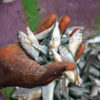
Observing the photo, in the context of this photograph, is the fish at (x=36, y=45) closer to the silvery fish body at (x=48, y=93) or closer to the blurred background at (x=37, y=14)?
the blurred background at (x=37, y=14)

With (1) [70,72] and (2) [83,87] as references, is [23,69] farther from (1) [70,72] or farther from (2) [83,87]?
(2) [83,87]

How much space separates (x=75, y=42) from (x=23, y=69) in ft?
1.86

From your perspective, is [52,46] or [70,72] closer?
[70,72]

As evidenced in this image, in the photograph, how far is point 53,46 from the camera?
166 centimetres

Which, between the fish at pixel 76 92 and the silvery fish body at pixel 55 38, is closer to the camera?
the silvery fish body at pixel 55 38

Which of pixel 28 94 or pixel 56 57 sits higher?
pixel 56 57

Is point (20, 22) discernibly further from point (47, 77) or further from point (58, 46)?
point (47, 77)

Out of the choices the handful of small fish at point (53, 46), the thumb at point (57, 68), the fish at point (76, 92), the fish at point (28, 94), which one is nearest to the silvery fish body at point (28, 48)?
the handful of small fish at point (53, 46)

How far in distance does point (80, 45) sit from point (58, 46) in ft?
0.80

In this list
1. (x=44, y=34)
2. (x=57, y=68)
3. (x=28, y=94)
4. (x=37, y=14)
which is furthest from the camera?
(x=37, y=14)

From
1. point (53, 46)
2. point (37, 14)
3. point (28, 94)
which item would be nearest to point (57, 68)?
point (53, 46)

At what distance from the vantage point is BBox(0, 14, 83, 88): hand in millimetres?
1381

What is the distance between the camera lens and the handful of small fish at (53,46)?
156 centimetres

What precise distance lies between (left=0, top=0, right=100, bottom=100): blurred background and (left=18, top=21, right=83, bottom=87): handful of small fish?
34.1 inches
